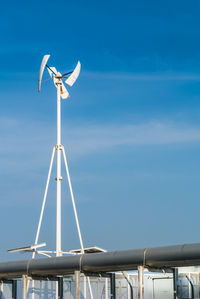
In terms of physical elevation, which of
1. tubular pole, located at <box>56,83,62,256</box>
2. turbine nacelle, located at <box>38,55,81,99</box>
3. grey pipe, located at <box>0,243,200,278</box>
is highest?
turbine nacelle, located at <box>38,55,81,99</box>

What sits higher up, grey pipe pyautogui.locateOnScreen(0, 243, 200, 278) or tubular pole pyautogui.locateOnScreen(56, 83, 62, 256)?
tubular pole pyautogui.locateOnScreen(56, 83, 62, 256)

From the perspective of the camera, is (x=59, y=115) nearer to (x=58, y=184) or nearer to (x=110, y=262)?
(x=58, y=184)

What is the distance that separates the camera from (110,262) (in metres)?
36.0

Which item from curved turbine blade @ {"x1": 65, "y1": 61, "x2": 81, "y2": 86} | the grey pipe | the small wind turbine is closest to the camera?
the grey pipe

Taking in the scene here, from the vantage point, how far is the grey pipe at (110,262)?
32656 millimetres

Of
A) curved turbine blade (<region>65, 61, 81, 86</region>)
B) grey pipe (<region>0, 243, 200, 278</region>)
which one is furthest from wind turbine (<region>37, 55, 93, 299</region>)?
grey pipe (<region>0, 243, 200, 278</region>)

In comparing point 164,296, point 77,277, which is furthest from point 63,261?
point 164,296

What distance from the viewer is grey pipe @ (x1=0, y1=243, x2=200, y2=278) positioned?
107 ft

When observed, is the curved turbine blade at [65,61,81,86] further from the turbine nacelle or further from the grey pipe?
the grey pipe

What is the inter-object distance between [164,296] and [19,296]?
38.7 feet

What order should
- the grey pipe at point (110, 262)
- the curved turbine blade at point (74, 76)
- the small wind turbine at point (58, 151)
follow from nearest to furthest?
the grey pipe at point (110, 262) < the small wind turbine at point (58, 151) < the curved turbine blade at point (74, 76)

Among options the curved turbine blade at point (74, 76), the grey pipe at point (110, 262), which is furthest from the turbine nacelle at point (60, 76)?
the grey pipe at point (110, 262)

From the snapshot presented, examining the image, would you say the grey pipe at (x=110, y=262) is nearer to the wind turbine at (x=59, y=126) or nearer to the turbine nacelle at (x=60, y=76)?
the wind turbine at (x=59, y=126)

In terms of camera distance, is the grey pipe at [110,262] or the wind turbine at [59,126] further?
the wind turbine at [59,126]
